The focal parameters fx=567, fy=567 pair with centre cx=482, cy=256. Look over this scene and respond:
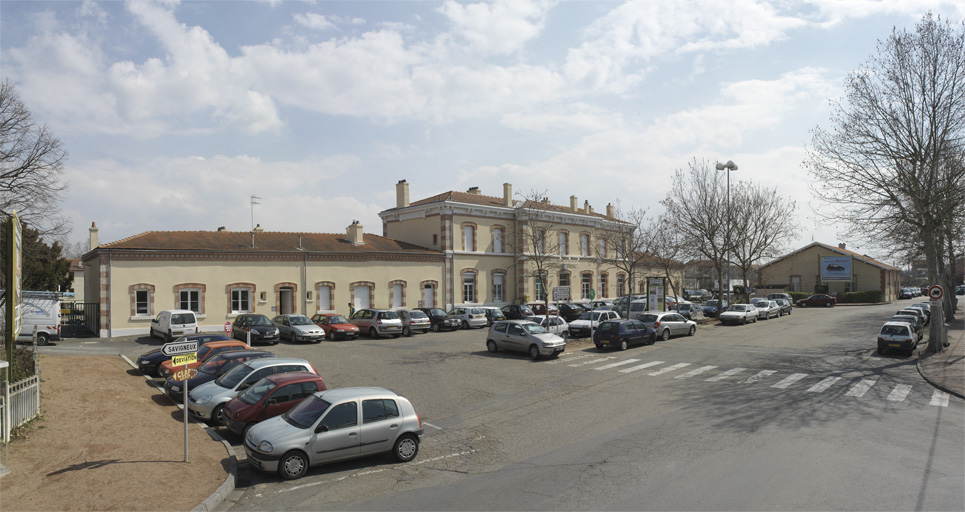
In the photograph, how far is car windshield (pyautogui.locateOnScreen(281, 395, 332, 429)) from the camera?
10.1 metres

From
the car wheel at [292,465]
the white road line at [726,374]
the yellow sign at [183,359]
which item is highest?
the yellow sign at [183,359]

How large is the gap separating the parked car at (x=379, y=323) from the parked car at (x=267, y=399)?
17263 millimetres

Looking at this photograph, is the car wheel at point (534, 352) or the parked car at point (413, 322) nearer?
the car wheel at point (534, 352)

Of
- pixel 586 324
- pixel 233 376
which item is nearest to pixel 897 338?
pixel 586 324

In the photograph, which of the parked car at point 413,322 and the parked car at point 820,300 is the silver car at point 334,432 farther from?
the parked car at point 820,300

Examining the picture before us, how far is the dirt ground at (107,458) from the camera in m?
8.34

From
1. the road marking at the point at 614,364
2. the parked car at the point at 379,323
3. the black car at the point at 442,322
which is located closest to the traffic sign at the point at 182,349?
the road marking at the point at 614,364

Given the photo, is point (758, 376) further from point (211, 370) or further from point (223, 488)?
point (211, 370)

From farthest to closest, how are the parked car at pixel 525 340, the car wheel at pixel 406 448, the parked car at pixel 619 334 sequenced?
1. the parked car at pixel 619 334
2. the parked car at pixel 525 340
3. the car wheel at pixel 406 448

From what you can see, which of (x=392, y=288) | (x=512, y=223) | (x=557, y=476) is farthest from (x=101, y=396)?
(x=512, y=223)

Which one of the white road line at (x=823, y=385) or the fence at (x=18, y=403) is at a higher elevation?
the fence at (x=18, y=403)

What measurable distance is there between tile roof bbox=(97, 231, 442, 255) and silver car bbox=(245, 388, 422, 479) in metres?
24.0

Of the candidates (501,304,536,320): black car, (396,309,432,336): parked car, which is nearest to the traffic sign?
(396,309,432,336): parked car

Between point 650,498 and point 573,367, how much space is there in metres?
12.8
